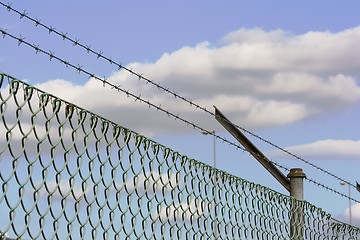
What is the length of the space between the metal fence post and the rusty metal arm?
0.08 metres

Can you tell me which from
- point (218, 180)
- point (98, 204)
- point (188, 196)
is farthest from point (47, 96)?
point (218, 180)

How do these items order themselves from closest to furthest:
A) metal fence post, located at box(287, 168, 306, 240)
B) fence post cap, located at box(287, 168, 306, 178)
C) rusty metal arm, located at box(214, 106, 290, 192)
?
metal fence post, located at box(287, 168, 306, 240) < rusty metal arm, located at box(214, 106, 290, 192) < fence post cap, located at box(287, 168, 306, 178)

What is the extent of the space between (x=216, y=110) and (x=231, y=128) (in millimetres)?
278

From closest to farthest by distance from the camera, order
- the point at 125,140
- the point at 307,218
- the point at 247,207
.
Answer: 1. the point at 125,140
2. the point at 247,207
3. the point at 307,218

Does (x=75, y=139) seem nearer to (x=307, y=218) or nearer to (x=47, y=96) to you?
(x=47, y=96)

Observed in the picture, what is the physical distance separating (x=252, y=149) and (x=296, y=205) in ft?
2.87

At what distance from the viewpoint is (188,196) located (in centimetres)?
637

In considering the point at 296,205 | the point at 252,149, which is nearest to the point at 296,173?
the point at 252,149

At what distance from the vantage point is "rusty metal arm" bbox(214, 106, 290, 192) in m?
8.91

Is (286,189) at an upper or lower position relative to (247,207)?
upper

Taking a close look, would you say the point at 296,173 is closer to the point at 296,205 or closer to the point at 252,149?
the point at 252,149

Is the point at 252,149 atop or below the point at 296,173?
atop

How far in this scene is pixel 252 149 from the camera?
9117mm

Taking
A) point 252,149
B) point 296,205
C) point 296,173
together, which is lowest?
point 296,205
